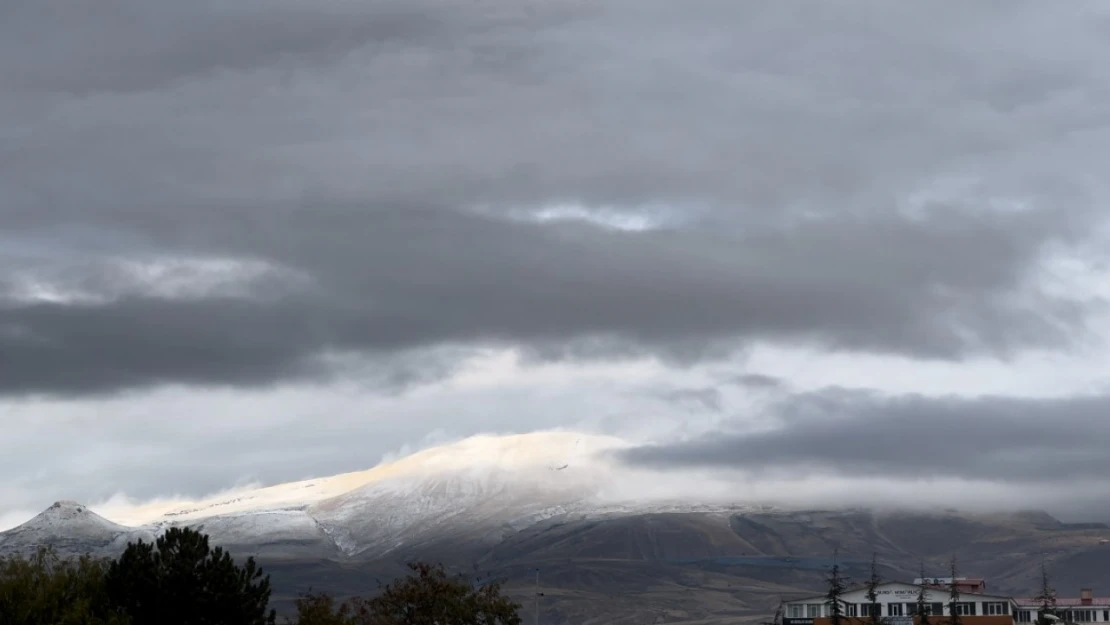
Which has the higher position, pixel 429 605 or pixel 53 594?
pixel 429 605

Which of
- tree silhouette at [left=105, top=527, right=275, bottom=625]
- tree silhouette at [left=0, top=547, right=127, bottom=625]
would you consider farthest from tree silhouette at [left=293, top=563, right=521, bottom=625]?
tree silhouette at [left=0, top=547, right=127, bottom=625]

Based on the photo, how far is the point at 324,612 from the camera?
14075 centimetres

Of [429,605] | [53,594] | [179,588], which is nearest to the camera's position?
[53,594]

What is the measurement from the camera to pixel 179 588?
121 metres

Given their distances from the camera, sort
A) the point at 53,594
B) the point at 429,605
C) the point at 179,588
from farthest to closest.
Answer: the point at 429,605
the point at 179,588
the point at 53,594

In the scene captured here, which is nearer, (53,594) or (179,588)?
(53,594)

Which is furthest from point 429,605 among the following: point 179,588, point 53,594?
point 53,594

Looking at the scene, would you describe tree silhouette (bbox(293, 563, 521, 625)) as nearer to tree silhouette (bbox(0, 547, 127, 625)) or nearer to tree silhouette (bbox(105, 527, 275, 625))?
tree silhouette (bbox(105, 527, 275, 625))

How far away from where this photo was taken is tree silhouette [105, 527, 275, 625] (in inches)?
4756

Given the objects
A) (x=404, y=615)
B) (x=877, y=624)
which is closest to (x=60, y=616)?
(x=404, y=615)

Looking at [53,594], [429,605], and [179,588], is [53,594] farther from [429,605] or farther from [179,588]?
[429,605]

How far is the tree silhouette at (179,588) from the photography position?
121 m

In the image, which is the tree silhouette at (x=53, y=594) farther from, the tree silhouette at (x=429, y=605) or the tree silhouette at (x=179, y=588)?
the tree silhouette at (x=429, y=605)

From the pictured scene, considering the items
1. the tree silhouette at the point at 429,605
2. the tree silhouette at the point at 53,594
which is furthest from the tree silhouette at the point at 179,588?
the tree silhouette at the point at 429,605
